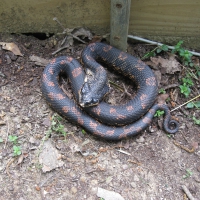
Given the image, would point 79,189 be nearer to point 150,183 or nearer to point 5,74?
point 150,183

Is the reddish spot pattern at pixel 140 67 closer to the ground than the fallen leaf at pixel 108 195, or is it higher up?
higher up

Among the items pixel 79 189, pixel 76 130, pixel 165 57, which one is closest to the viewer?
pixel 79 189

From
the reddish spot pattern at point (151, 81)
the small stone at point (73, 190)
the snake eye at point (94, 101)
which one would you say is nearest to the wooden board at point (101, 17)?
the reddish spot pattern at point (151, 81)

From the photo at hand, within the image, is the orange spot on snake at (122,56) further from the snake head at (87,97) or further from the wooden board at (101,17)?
the snake head at (87,97)

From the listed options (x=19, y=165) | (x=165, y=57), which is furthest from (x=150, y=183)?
(x=165, y=57)

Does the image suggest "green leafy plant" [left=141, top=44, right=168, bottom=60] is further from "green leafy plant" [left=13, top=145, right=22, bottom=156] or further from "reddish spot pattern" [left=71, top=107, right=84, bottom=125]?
"green leafy plant" [left=13, top=145, right=22, bottom=156]

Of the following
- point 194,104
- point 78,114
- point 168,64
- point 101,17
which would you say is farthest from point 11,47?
point 194,104
